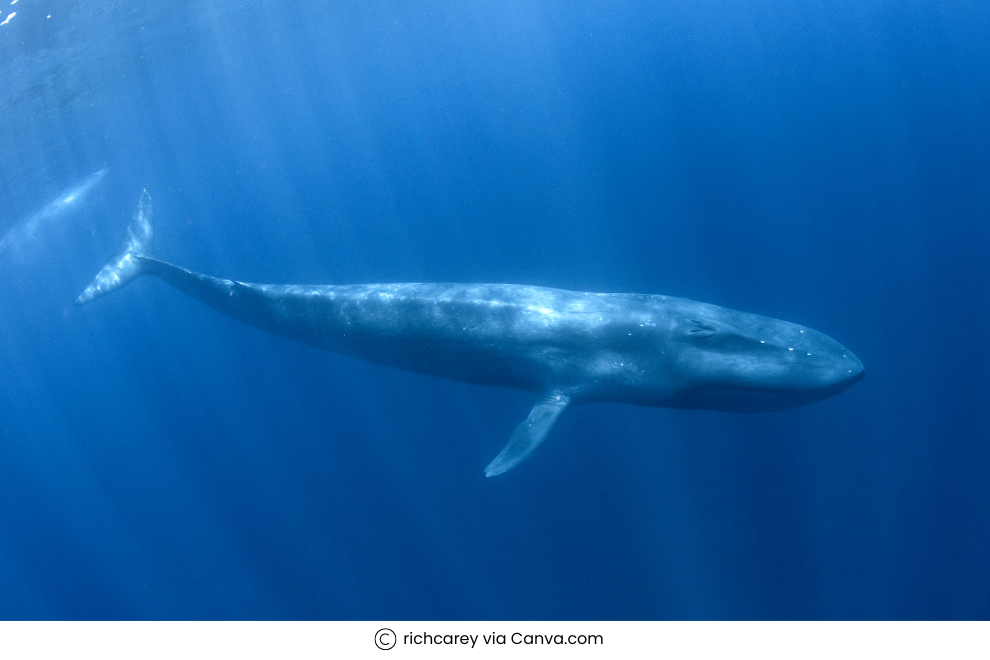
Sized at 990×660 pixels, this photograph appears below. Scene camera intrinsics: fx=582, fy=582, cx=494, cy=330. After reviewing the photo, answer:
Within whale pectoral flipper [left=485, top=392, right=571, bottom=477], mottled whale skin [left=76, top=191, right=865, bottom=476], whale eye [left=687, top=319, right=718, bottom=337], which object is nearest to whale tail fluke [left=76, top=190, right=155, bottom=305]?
mottled whale skin [left=76, top=191, right=865, bottom=476]

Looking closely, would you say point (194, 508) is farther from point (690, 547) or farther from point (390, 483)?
point (690, 547)

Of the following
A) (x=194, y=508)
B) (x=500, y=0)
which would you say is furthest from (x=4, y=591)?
(x=500, y=0)

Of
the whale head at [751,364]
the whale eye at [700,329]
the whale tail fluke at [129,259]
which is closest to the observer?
the whale head at [751,364]

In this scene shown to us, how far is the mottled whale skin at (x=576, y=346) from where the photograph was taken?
7.85m

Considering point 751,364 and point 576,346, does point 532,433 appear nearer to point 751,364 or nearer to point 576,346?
point 576,346

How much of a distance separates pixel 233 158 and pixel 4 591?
66.8 m

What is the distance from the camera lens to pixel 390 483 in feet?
46.6

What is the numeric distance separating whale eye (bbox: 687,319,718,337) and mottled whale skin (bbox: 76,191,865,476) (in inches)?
0.6

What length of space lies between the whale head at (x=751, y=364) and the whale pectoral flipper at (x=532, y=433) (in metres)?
1.75

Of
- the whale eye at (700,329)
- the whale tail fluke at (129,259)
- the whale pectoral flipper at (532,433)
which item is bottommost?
the whale pectoral flipper at (532,433)

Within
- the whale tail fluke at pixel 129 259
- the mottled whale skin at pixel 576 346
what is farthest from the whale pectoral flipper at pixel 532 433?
the whale tail fluke at pixel 129 259

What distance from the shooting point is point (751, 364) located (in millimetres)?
7820

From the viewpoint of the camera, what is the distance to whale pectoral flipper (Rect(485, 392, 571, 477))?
27.6ft

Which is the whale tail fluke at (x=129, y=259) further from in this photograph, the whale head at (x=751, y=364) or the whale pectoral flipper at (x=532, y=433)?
the whale head at (x=751, y=364)
